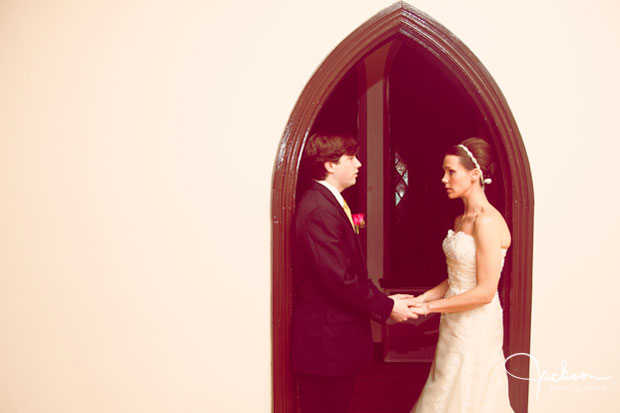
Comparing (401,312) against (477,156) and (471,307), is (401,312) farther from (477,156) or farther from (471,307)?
(477,156)

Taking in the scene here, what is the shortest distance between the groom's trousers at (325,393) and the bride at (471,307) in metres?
0.50

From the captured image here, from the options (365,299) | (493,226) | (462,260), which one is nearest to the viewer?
(365,299)

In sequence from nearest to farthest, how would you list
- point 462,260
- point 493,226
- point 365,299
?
point 365,299
point 493,226
point 462,260

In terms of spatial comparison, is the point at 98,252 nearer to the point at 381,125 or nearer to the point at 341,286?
the point at 341,286

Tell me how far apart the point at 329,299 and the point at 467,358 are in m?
0.81

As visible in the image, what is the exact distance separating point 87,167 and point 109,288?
0.64 metres

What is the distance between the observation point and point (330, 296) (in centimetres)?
230

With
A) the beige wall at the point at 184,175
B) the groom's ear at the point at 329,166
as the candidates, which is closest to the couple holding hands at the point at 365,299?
the groom's ear at the point at 329,166

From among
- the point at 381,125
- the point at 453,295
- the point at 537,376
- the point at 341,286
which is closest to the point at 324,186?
the point at 341,286

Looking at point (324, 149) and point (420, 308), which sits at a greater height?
point (324, 149)

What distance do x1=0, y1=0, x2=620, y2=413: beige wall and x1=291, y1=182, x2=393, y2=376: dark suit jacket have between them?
217 millimetres

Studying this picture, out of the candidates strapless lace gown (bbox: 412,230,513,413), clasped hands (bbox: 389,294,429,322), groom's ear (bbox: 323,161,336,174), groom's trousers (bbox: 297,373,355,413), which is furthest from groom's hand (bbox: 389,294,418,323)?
groom's ear (bbox: 323,161,336,174)

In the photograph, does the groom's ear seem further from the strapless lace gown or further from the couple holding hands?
the strapless lace gown

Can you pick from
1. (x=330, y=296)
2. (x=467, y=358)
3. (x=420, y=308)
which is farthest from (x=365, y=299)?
(x=467, y=358)
